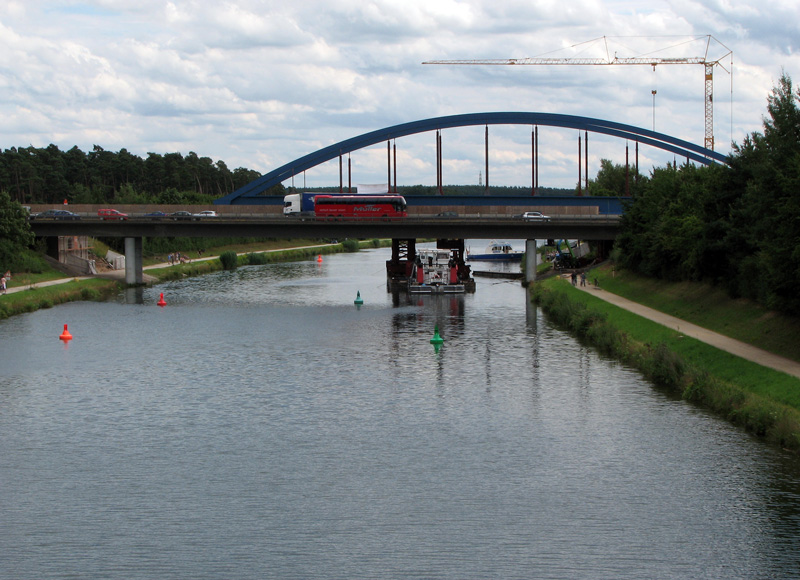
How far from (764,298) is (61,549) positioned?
36.5 meters

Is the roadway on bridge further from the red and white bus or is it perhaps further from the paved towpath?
the paved towpath

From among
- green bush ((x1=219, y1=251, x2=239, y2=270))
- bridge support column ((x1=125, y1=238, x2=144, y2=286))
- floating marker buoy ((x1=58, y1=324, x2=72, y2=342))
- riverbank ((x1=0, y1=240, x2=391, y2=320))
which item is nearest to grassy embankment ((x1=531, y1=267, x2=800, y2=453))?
floating marker buoy ((x1=58, y1=324, x2=72, y2=342))

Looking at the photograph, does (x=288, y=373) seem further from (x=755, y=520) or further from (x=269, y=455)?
(x=755, y=520)

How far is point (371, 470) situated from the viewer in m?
29.8

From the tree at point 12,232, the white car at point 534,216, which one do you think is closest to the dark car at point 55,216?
the tree at point 12,232

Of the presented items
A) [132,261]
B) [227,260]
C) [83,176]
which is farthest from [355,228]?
[83,176]

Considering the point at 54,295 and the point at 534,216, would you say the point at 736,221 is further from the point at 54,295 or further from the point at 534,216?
the point at 54,295

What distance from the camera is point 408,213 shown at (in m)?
117

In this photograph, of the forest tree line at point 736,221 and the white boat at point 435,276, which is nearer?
the forest tree line at point 736,221

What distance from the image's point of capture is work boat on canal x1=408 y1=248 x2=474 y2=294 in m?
90.8

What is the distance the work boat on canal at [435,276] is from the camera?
90750 millimetres

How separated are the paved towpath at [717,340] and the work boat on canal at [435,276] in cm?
2519

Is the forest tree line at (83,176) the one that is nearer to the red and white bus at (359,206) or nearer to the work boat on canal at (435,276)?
the red and white bus at (359,206)

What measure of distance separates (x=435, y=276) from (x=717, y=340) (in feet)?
160
